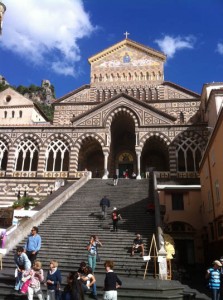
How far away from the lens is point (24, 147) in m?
29.9

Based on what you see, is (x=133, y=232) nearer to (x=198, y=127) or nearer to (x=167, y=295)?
(x=167, y=295)

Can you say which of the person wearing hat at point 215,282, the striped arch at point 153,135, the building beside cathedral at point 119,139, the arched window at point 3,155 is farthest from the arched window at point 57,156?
the person wearing hat at point 215,282

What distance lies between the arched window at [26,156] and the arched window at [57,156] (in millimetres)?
1362

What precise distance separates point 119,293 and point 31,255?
3155 mm

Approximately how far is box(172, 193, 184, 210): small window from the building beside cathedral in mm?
59

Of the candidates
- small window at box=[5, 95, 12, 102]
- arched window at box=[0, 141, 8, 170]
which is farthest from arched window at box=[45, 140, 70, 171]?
small window at box=[5, 95, 12, 102]

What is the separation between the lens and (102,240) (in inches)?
539

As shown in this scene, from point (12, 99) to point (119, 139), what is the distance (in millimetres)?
13962

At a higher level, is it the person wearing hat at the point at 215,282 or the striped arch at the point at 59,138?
the striped arch at the point at 59,138

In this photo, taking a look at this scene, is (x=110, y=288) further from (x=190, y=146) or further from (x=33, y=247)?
(x=190, y=146)

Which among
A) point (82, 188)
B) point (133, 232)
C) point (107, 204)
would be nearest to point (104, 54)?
point (82, 188)

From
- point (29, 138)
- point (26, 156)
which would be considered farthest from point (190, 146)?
point (26, 156)

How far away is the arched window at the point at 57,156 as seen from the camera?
29.4 meters

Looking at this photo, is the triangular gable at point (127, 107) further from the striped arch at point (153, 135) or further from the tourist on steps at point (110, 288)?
the tourist on steps at point (110, 288)
